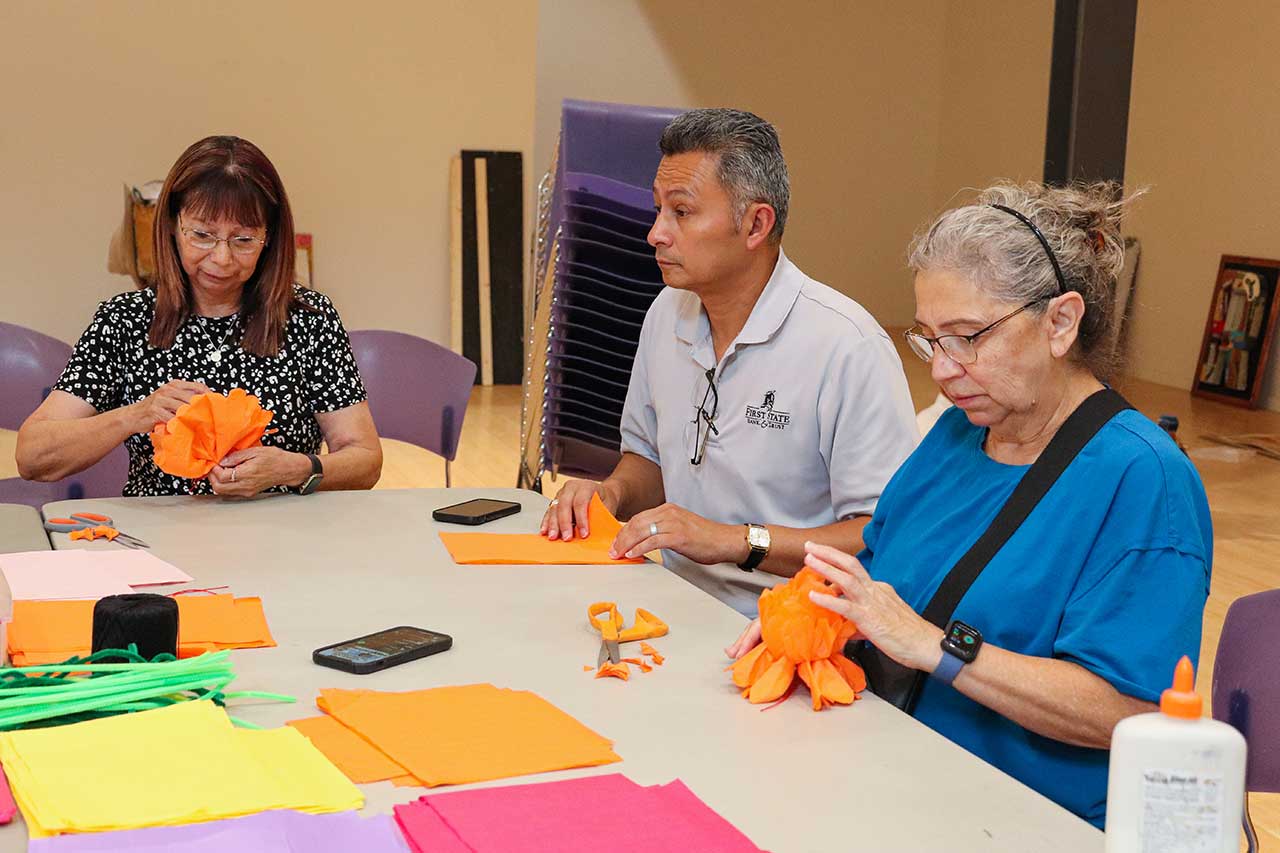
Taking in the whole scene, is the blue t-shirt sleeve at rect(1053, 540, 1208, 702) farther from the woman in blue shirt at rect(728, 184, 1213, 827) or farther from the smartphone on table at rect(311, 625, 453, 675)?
the smartphone on table at rect(311, 625, 453, 675)

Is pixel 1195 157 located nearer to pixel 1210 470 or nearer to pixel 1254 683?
pixel 1210 470

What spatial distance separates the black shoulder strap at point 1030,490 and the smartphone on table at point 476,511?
1104 millimetres

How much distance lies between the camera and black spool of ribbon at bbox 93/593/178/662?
1.74 metres

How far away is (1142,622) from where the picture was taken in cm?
174

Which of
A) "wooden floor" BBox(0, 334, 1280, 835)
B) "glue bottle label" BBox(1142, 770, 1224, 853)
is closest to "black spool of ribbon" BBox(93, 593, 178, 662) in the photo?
"glue bottle label" BBox(1142, 770, 1224, 853)

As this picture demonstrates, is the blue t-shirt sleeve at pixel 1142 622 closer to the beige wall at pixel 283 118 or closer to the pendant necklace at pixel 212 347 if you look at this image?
the pendant necklace at pixel 212 347

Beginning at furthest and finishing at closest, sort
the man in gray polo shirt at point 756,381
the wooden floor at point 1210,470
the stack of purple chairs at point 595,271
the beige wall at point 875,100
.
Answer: the beige wall at point 875,100 < the wooden floor at point 1210,470 < the stack of purple chairs at point 595,271 < the man in gray polo shirt at point 756,381

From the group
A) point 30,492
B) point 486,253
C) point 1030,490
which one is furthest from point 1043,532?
point 486,253

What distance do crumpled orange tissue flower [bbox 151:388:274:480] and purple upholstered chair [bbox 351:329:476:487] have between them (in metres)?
1.27

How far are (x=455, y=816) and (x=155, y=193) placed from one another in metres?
7.41

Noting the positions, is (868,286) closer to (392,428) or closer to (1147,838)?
(392,428)

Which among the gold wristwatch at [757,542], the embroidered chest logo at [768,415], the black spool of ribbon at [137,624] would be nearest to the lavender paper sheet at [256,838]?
the black spool of ribbon at [137,624]

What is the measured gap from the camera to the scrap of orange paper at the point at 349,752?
1.55 meters

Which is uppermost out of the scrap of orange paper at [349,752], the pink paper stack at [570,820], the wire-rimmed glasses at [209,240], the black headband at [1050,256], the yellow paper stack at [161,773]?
the black headband at [1050,256]
